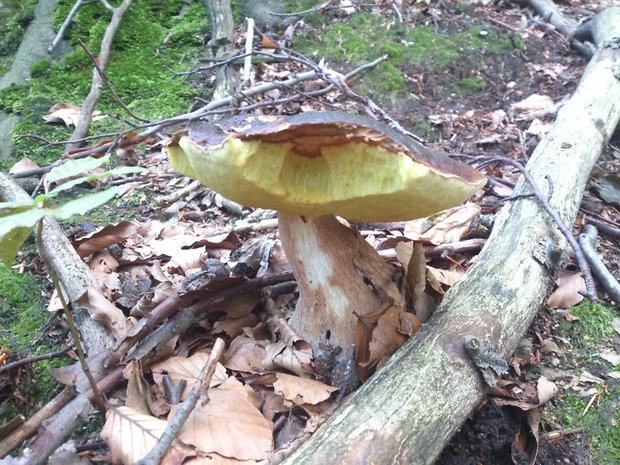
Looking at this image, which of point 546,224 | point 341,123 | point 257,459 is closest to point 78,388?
point 257,459

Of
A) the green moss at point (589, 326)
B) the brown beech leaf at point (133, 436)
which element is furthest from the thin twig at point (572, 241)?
the brown beech leaf at point (133, 436)

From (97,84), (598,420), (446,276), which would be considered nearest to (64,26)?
(97,84)

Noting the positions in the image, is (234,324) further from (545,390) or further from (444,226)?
(444,226)

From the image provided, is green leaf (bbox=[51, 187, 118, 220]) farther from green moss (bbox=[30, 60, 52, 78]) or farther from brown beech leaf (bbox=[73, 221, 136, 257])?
green moss (bbox=[30, 60, 52, 78])

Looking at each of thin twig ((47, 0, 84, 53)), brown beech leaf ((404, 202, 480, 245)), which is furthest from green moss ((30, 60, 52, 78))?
brown beech leaf ((404, 202, 480, 245))

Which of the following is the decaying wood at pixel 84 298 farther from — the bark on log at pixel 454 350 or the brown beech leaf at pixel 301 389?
the bark on log at pixel 454 350
